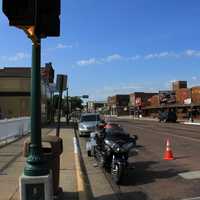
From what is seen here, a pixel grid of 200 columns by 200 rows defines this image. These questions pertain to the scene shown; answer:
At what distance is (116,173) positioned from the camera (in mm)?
12891

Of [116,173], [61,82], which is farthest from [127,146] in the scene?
[61,82]

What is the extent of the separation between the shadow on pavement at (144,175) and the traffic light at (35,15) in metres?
6.42

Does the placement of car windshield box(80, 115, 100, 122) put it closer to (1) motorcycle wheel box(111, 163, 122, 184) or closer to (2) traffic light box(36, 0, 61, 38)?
(1) motorcycle wheel box(111, 163, 122, 184)

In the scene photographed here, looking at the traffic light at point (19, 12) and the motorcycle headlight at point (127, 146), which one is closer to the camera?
the traffic light at point (19, 12)

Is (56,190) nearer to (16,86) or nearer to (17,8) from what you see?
(17,8)

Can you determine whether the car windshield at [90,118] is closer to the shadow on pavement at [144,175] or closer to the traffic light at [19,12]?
the shadow on pavement at [144,175]

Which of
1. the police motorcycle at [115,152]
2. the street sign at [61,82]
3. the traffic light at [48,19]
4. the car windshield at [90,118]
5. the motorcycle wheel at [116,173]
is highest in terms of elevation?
the traffic light at [48,19]

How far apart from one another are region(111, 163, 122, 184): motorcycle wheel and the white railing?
13.4 metres

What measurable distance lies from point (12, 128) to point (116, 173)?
18.2 m

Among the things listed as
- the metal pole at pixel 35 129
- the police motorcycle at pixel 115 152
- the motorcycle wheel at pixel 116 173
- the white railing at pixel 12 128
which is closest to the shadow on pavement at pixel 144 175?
the motorcycle wheel at pixel 116 173

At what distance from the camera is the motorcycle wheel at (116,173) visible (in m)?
12.7

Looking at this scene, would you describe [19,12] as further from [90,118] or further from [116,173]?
[90,118]

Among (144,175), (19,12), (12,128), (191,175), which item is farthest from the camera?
(12,128)

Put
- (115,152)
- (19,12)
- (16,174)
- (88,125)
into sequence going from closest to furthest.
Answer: (19,12) < (115,152) < (16,174) < (88,125)
